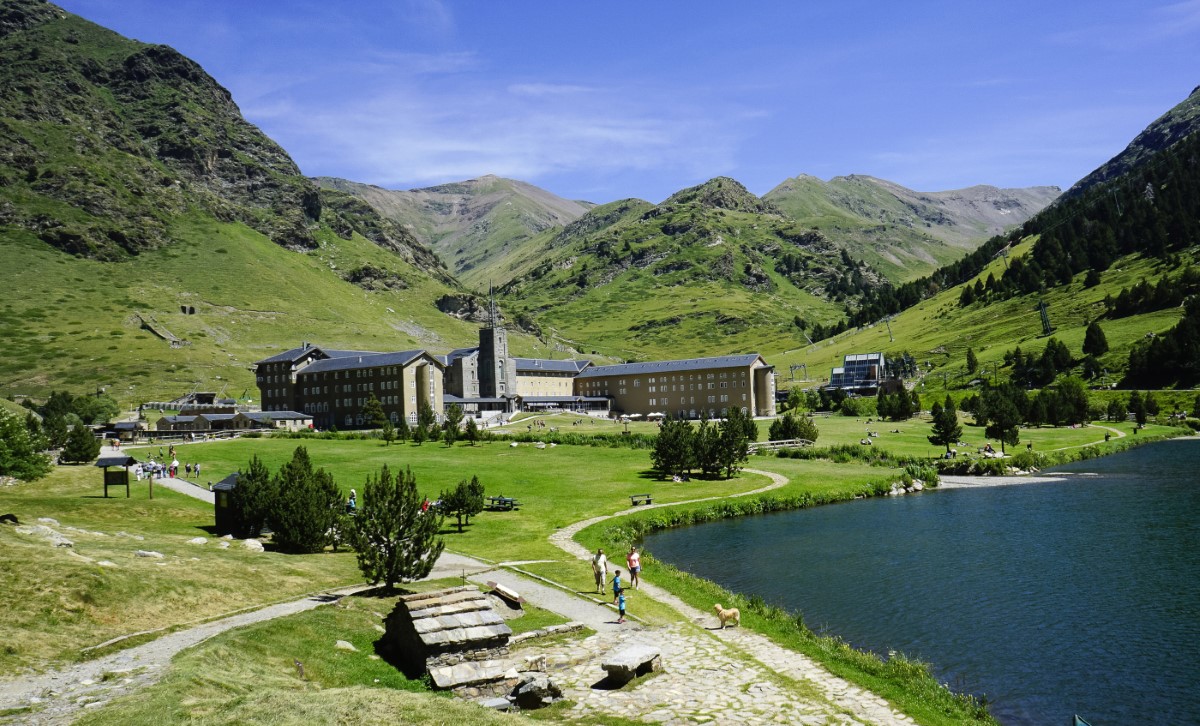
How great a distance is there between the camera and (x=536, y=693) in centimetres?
2192

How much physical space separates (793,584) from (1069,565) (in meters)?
16.2

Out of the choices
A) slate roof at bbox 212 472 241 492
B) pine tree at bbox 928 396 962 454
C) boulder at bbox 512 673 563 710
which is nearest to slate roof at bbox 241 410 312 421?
slate roof at bbox 212 472 241 492

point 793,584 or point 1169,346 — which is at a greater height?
point 1169,346

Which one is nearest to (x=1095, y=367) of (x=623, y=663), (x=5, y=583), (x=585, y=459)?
(x=585, y=459)

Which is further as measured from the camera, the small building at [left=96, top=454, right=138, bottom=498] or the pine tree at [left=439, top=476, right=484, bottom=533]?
the small building at [left=96, top=454, right=138, bottom=498]

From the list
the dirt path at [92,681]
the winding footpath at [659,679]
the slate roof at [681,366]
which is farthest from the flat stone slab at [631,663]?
the slate roof at [681,366]

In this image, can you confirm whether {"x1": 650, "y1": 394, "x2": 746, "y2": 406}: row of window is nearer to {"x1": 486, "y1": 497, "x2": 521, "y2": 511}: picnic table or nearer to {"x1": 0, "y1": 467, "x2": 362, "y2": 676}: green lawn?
{"x1": 486, "y1": 497, "x2": 521, "y2": 511}: picnic table

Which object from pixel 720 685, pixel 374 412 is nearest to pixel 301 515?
pixel 720 685

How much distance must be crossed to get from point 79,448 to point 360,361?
87777 millimetres

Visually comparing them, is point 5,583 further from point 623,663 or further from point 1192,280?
point 1192,280

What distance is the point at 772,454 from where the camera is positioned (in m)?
100

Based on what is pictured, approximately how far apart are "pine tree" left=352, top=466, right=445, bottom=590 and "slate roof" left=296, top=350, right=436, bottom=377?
12270 cm

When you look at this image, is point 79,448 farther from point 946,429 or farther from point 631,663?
point 946,429

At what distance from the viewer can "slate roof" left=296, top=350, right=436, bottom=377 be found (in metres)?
155
